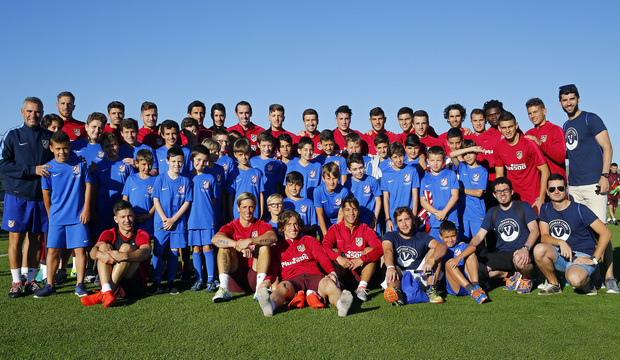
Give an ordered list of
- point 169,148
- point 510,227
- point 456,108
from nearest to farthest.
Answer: point 510,227 < point 169,148 < point 456,108

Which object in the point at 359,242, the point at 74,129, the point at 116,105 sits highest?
the point at 116,105

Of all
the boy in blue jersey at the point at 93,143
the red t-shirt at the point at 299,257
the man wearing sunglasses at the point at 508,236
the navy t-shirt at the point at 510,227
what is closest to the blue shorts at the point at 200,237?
the red t-shirt at the point at 299,257

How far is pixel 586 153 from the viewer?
20.2ft

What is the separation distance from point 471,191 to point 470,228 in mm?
533

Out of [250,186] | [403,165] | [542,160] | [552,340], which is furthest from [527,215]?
[250,186]

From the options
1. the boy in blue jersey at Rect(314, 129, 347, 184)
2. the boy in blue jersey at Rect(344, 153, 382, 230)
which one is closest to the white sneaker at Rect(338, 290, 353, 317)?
the boy in blue jersey at Rect(344, 153, 382, 230)

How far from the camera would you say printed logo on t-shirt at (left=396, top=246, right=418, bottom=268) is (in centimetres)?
566

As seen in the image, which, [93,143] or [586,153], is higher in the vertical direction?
[93,143]

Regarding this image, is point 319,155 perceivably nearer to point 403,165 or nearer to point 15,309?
point 403,165

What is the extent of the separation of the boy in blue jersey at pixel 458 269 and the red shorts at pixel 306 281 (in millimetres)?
1553

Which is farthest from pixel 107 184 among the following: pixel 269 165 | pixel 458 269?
pixel 458 269

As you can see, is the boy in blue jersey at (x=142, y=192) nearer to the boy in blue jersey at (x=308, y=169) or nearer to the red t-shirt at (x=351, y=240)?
the boy in blue jersey at (x=308, y=169)

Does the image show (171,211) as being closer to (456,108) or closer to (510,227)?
(510,227)

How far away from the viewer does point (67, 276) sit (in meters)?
6.95
